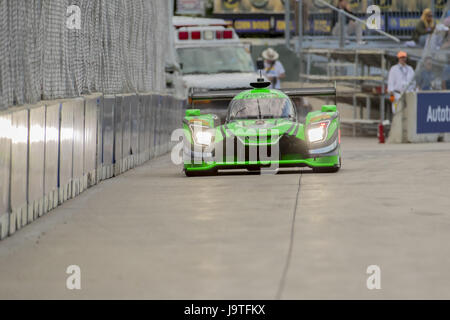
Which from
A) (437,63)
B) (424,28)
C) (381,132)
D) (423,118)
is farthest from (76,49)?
(424,28)

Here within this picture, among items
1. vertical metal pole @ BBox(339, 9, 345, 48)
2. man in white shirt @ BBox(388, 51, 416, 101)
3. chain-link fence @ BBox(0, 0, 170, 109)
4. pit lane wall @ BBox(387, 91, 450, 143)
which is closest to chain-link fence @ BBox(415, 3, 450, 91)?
pit lane wall @ BBox(387, 91, 450, 143)

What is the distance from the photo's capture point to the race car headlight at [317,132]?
649 inches

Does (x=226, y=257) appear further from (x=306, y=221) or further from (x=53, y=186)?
(x=53, y=186)

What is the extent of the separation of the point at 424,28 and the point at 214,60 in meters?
5.55

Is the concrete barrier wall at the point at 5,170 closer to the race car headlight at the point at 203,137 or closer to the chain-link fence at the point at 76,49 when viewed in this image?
the chain-link fence at the point at 76,49

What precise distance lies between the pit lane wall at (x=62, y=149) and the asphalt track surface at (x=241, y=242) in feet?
0.69

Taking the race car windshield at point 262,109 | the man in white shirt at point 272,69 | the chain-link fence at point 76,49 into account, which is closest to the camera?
the chain-link fence at point 76,49

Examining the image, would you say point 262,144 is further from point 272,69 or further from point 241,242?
point 272,69

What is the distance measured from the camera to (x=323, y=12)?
1395 inches

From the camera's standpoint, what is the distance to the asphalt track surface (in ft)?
24.3

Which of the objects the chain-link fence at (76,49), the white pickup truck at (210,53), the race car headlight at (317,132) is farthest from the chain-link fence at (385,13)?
the race car headlight at (317,132)

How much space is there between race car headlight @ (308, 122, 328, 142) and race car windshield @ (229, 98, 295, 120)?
1012 millimetres

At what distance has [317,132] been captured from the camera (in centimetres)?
1650

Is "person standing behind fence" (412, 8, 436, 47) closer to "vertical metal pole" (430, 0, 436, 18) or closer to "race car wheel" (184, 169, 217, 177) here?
"vertical metal pole" (430, 0, 436, 18)
